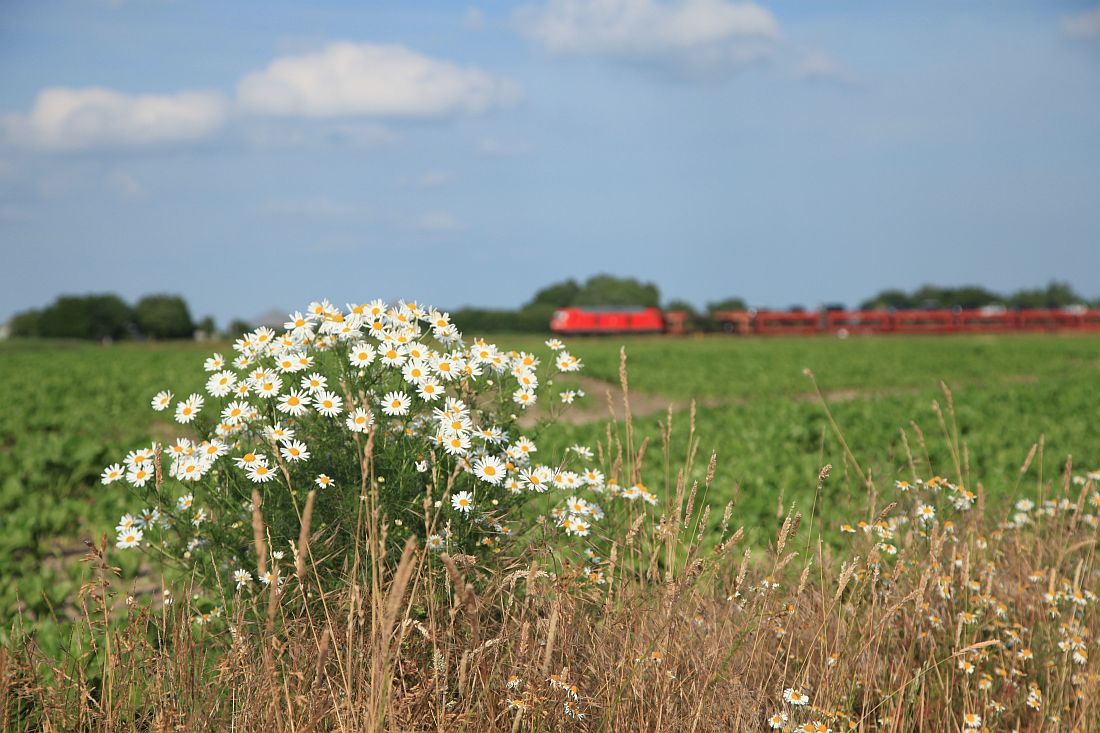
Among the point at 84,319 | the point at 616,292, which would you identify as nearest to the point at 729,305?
the point at 616,292

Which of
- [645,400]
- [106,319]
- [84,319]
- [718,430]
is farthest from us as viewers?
[106,319]

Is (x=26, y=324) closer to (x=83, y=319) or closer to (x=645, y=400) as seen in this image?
(x=83, y=319)

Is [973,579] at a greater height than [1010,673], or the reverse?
[973,579]

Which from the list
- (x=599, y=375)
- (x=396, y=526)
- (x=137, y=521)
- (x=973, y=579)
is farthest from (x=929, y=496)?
(x=599, y=375)

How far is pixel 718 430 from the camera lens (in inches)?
439

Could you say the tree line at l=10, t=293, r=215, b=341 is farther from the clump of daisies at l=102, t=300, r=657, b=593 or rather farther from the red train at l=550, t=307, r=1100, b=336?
the clump of daisies at l=102, t=300, r=657, b=593

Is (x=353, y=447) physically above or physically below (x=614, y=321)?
below

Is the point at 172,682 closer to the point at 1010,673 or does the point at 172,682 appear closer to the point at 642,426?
the point at 1010,673

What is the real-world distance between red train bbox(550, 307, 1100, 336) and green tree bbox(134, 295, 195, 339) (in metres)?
38.5

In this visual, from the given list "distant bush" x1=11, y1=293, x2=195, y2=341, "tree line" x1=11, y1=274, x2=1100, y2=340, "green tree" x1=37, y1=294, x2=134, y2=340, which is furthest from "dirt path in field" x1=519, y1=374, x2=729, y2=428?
"green tree" x1=37, y1=294, x2=134, y2=340

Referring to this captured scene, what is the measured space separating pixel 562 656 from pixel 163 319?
81342 mm

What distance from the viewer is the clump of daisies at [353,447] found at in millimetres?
3104

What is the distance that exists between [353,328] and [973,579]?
3.24 meters

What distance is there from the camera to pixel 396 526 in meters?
3.17
